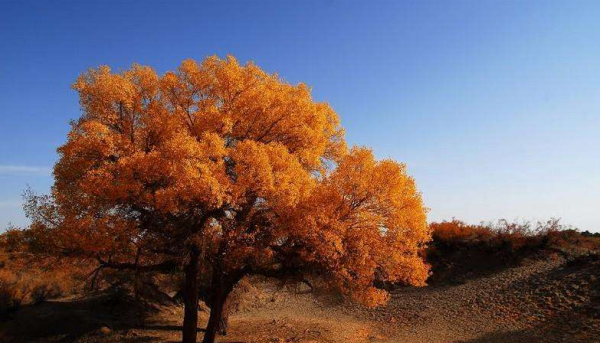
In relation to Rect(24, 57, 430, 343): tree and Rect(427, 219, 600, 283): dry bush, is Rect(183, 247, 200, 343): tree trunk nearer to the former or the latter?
Rect(24, 57, 430, 343): tree

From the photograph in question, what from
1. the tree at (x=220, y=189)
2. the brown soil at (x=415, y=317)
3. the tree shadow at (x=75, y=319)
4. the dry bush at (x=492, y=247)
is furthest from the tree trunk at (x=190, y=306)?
the dry bush at (x=492, y=247)

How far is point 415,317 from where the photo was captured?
80.5 ft

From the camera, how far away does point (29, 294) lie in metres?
24.0

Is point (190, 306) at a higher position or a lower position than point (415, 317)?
higher

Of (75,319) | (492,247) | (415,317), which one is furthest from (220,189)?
(492,247)

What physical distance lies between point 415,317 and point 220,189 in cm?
1830

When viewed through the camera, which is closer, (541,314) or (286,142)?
(286,142)

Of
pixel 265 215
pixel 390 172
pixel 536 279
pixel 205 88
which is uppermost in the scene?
pixel 205 88

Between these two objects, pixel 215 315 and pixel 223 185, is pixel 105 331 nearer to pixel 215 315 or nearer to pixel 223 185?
pixel 215 315

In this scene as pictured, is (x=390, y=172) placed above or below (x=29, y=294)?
above

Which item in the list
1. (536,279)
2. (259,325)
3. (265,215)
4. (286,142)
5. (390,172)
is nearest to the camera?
(390,172)

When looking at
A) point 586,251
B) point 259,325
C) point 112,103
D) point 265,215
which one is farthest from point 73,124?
point 586,251

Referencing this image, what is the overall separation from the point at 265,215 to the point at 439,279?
21996mm

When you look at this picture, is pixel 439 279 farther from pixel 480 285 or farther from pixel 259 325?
pixel 259 325
